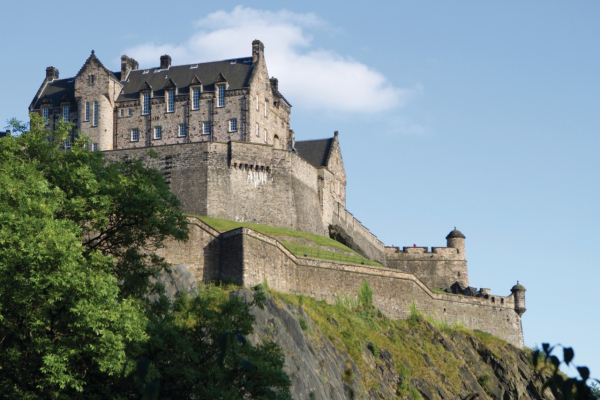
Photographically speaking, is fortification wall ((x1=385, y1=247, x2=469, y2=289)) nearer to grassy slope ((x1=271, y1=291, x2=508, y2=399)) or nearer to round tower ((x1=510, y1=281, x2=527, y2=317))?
round tower ((x1=510, y1=281, x2=527, y2=317))

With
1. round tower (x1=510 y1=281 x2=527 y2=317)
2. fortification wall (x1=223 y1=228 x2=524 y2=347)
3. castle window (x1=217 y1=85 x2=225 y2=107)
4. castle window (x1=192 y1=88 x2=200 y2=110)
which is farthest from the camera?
round tower (x1=510 y1=281 x2=527 y2=317)

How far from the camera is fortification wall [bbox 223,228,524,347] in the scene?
53562mm

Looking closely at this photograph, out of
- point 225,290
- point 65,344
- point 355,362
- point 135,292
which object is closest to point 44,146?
point 135,292

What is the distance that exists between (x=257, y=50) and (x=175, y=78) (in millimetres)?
7421

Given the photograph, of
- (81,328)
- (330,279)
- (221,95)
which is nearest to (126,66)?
(221,95)

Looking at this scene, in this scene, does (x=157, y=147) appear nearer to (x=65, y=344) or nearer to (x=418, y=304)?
(x=418, y=304)

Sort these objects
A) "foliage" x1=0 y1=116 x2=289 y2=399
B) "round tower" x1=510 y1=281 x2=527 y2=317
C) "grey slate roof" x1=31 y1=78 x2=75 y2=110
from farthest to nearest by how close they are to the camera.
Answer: "grey slate roof" x1=31 y1=78 x2=75 y2=110
"round tower" x1=510 y1=281 x2=527 y2=317
"foliage" x1=0 y1=116 x2=289 y2=399

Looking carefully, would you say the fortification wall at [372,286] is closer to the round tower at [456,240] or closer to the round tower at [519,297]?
the round tower at [519,297]

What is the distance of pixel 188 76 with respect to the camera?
248ft

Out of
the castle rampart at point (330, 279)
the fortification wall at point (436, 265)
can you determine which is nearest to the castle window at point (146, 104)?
the castle rampart at point (330, 279)

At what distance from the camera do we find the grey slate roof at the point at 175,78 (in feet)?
243

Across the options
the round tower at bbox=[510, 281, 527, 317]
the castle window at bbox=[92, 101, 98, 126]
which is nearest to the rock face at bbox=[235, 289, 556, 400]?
the round tower at bbox=[510, 281, 527, 317]

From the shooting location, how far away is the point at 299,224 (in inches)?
2726

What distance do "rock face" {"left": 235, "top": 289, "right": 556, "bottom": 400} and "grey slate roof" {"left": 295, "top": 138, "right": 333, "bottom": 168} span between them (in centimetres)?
2270
